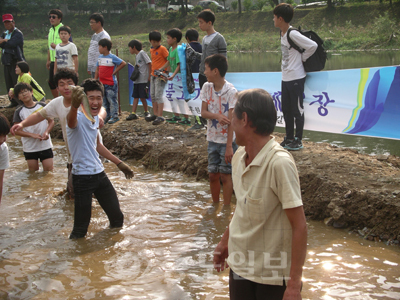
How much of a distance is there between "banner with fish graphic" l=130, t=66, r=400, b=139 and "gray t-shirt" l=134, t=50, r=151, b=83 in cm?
317

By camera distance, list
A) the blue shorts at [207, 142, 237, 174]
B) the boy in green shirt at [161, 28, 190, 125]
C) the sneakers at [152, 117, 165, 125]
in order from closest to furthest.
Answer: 1. the blue shorts at [207, 142, 237, 174]
2. the boy in green shirt at [161, 28, 190, 125]
3. the sneakers at [152, 117, 165, 125]

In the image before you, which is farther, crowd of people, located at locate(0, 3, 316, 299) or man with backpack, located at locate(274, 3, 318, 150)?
man with backpack, located at locate(274, 3, 318, 150)

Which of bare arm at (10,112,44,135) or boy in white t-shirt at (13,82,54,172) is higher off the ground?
bare arm at (10,112,44,135)

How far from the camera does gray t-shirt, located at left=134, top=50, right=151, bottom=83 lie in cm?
891

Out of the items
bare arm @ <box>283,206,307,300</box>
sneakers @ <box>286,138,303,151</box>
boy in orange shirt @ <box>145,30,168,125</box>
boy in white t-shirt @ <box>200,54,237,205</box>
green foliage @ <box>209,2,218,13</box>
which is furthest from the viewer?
green foliage @ <box>209,2,218,13</box>

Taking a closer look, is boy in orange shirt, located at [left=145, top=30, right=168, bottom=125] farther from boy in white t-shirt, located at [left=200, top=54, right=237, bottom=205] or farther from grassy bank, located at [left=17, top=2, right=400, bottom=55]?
grassy bank, located at [left=17, top=2, right=400, bottom=55]

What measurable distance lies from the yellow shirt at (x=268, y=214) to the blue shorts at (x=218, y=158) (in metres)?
2.73

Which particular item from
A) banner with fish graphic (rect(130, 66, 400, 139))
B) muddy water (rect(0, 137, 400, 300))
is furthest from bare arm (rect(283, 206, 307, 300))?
banner with fish graphic (rect(130, 66, 400, 139))

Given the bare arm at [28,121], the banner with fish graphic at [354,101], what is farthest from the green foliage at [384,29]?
Result: the bare arm at [28,121]

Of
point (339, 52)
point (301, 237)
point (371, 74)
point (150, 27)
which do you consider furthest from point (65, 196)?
point (150, 27)

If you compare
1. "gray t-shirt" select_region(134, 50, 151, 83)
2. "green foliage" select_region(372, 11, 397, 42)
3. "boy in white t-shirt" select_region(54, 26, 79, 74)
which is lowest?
"gray t-shirt" select_region(134, 50, 151, 83)

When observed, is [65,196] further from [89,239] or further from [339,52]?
[339,52]

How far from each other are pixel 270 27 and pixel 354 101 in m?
38.2

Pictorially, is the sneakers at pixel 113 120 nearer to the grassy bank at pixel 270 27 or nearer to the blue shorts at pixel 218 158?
the blue shorts at pixel 218 158
